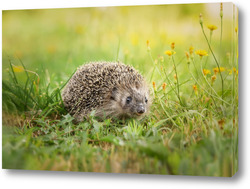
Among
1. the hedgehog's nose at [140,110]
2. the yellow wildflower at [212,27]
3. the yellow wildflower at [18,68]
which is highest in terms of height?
the yellow wildflower at [212,27]

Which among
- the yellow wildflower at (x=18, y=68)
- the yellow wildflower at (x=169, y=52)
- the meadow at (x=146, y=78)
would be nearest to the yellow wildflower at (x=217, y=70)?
the meadow at (x=146, y=78)

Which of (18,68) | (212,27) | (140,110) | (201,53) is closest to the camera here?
(212,27)

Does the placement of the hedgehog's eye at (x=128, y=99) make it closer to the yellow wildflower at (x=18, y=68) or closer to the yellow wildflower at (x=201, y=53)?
the yellow wildflower at (x=201, y=53)

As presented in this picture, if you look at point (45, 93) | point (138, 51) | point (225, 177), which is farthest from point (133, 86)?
point (225, 177)

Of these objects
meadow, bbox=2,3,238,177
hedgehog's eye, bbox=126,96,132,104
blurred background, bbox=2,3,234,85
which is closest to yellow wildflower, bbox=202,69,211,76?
meadow, bbox=2,3,238,177

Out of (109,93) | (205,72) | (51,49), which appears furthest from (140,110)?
(51,49)

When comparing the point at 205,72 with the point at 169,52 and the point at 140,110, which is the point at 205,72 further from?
the point at 140,110
